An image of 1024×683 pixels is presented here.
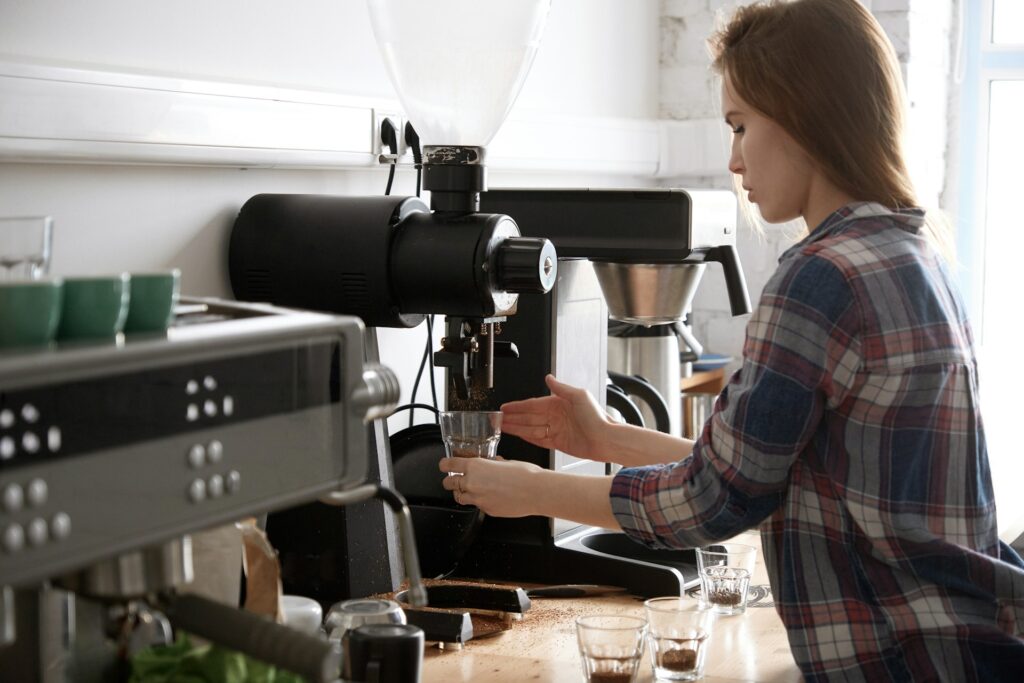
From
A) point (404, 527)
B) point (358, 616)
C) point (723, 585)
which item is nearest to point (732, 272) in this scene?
point (723, 585)

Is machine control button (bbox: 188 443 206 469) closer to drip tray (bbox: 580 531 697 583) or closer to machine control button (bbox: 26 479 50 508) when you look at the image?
machine control button (bbox: 26 479 50 508)

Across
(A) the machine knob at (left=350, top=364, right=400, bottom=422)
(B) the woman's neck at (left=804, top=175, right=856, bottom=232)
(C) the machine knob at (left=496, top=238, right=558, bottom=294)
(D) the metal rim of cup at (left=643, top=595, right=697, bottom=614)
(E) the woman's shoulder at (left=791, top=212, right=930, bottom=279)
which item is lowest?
(D) the metal rim of cup at (left=643, top=595, right=697, bottom=614)

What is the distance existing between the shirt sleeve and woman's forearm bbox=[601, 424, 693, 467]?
295mm

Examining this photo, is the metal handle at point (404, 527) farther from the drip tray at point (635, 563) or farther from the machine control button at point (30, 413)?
the drip tray at point (635, 563)

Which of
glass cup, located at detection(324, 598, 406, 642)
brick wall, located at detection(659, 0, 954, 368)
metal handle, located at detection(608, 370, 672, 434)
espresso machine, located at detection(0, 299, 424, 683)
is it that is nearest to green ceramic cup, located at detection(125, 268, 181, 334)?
espresso machine, located at detection(0, 299, 424, 683)

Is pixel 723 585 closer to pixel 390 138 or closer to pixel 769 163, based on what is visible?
pixel 769 163

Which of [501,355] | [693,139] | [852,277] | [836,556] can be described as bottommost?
[836,556]

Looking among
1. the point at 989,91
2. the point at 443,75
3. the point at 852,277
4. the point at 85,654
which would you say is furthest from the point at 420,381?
the point at 989,91

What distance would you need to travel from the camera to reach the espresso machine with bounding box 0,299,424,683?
61cm

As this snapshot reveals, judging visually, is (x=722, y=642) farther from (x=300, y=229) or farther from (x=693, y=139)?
(x=693, y=139)

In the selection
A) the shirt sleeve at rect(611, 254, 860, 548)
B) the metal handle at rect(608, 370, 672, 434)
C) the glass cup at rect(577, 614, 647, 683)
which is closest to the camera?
the shirt sleeve at rect(611, 254, 860, 548)

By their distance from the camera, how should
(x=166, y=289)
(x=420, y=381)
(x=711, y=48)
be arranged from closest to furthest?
1. (x=166, y=289)
2. (x=711, y=48)
3. (x=420, y=381)

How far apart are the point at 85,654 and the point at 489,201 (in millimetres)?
940

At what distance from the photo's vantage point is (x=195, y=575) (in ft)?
3.14
